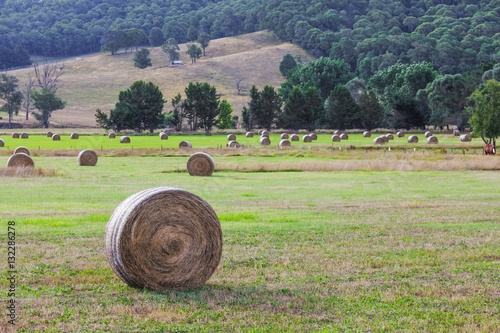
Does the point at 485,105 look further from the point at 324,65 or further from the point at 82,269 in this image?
the point at 324,65

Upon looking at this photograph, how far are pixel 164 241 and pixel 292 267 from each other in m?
3.16

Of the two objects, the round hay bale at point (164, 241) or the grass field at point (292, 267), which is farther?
the round hay bale at point (164, 241)

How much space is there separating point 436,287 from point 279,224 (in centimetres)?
850

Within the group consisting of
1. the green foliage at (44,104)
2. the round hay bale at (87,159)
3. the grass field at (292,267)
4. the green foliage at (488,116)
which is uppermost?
the green foliage at (44,104)

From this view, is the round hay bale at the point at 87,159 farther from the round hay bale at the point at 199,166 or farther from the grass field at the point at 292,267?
the grass field at the point at 292,267

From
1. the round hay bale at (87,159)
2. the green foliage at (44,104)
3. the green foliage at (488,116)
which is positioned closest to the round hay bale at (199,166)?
the round hay bale at (87,159)

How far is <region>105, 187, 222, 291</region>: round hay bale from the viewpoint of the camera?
443 inches

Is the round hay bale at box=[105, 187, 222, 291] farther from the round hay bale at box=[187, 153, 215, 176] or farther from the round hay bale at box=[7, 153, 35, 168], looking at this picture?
the round hay bale at box=[7, 153, 35, 168]

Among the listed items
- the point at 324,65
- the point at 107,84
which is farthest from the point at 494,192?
the point at 107,84

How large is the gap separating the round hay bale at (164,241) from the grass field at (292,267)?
30 cm

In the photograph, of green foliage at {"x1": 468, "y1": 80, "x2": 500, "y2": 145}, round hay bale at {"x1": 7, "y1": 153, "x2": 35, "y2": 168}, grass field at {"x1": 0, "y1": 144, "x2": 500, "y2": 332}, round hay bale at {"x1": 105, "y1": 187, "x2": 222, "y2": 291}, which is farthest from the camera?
green foliage at {"x1": 468, "y1": 80, "x2": 500, "y2": 145}

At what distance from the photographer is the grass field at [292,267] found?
386 inches

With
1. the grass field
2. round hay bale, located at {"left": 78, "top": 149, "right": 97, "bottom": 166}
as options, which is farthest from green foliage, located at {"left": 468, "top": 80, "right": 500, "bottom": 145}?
round hay bale, located at {"left": 78, "top": 149, "right": 97, "bottom": 166}

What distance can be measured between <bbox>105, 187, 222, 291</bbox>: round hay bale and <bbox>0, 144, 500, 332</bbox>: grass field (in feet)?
1.00
